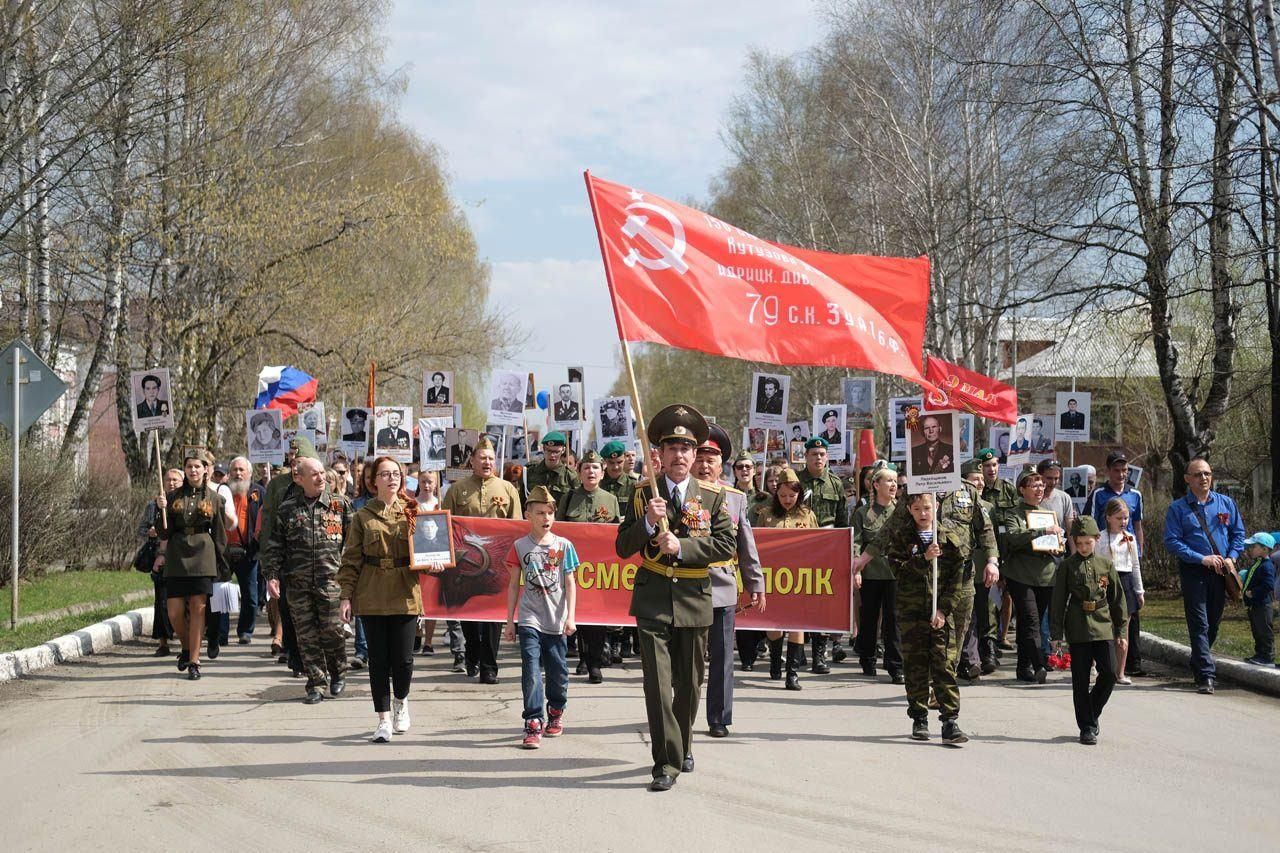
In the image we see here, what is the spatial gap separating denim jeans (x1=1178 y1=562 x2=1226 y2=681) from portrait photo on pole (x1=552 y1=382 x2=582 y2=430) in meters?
11.7

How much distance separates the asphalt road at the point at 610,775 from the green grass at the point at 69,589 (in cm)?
492

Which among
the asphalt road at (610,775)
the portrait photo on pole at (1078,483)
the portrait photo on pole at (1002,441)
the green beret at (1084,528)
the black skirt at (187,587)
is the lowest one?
the asphalt road at (610,775)

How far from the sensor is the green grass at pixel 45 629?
1236cm

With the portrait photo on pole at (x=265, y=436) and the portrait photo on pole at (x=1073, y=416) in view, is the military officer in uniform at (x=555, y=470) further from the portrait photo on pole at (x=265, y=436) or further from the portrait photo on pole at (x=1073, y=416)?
the portrait photo on pole at (x=1073, y=416)

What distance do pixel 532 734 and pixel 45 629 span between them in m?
7.67

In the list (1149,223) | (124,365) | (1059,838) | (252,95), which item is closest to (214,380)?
(124,365)

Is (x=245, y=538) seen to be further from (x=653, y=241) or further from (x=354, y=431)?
(x=653, y=241)

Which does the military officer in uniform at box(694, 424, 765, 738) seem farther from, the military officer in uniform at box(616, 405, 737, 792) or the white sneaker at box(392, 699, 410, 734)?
the white sneaker at box(392, 699, 410, 734)

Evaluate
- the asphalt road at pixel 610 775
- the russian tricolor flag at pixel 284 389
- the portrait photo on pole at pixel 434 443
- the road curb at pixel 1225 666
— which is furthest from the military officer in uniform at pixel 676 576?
the russian tricolor flag at pixel 284 389

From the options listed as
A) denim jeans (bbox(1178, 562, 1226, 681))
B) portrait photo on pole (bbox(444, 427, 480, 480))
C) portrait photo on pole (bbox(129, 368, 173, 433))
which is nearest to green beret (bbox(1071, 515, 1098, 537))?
denim jeans (bbox(1178, 562, 1226, 681))

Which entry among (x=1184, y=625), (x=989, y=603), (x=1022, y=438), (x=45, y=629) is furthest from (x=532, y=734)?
(x=1022, y=438)

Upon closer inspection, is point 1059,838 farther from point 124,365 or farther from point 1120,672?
point 124,365

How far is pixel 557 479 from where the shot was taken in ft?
42.8

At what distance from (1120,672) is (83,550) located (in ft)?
53.8
